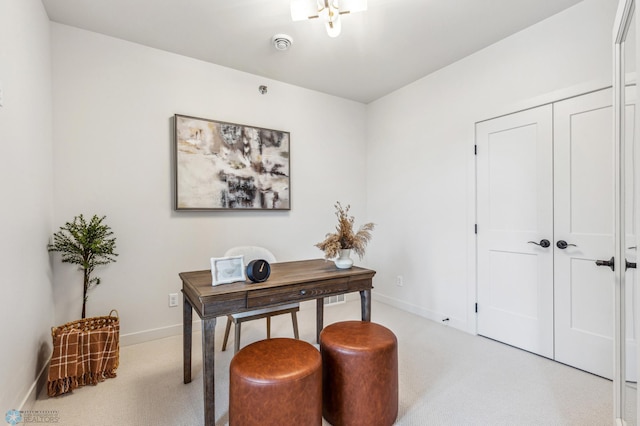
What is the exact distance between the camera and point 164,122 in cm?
290

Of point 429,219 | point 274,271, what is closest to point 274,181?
point 274,271

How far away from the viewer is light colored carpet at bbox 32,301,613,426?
174 cm

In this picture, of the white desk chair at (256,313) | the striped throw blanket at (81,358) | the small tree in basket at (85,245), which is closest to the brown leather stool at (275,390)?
the white desk chair at (256,313)

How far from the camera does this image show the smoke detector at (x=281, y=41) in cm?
Answer: 267

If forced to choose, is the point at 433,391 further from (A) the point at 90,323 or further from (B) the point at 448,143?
(A) the point at 90,323

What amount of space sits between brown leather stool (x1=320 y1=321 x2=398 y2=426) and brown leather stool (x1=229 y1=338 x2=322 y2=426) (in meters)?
0.16

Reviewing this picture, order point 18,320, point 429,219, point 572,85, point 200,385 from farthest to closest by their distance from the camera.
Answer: point 429,219
point 572,85
point 200,385
point 18,320

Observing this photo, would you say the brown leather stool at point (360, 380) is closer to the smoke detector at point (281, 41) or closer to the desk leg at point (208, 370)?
the desk leg at point (208, 370)

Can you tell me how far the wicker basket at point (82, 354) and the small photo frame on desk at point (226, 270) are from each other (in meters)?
1.10

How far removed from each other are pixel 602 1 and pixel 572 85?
566 millimetres

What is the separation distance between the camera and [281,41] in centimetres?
272

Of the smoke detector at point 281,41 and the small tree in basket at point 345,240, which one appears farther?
the smoke detector at point 281,41

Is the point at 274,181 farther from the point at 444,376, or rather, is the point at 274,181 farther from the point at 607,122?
the point at 607,122
